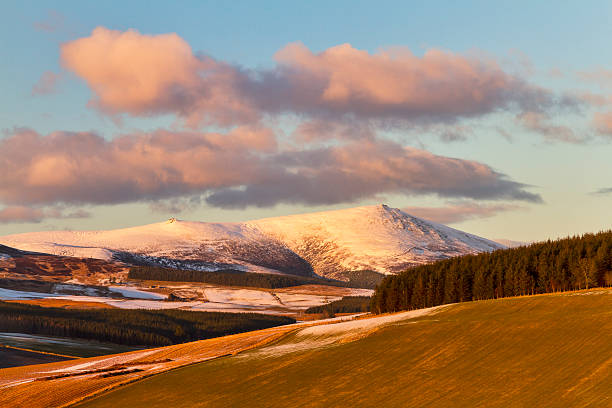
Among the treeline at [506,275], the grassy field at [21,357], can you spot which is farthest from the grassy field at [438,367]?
the grassy field at [21,357]

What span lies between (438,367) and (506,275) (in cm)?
6122

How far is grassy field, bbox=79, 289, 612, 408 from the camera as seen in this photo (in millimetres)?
62406

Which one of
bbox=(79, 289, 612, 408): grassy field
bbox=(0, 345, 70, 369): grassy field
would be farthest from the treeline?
bbox=(0, 345, 70, 369): grassy field

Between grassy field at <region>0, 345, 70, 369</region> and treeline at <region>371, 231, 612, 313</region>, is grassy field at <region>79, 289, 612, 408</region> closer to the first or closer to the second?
treeline at <region>371, 231, 612, 313</region>

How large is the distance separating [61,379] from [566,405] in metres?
73.4

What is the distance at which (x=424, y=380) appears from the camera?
70.2 metres

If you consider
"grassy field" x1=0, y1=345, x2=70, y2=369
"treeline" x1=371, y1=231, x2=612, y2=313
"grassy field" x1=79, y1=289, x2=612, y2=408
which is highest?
"treeline" x1=371, y1=231, x2=612, y2=313

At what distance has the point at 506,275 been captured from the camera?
131 metres

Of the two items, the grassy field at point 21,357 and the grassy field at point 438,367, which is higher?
the grassy field at point 438,367

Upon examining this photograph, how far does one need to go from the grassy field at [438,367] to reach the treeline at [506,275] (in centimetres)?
2182

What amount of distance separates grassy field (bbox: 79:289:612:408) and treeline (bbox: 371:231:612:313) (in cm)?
2182

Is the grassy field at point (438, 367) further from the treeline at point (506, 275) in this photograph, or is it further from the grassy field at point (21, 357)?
the grassy field at point (21, 357)

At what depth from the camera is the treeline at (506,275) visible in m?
119

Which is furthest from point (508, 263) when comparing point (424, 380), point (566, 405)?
point (566, 405)
